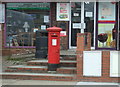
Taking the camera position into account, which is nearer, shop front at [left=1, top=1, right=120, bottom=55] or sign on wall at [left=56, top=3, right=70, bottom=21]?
shop front at [left=1, top=1, right=120, bottom=55]

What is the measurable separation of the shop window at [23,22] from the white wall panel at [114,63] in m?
6.20

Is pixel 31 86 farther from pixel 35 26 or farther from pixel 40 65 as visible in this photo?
pixel 35 26

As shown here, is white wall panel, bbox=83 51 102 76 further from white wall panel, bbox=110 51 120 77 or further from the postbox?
the postbox

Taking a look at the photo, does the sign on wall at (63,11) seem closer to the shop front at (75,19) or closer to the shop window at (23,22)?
the shop front at (75,19)

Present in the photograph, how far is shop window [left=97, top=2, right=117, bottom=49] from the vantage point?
1341 centimetres

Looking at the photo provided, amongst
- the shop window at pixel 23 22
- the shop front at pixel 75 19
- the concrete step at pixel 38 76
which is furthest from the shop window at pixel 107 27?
the concrete step at pixel 38 76

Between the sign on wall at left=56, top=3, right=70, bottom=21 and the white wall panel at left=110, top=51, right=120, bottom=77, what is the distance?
5.40 m

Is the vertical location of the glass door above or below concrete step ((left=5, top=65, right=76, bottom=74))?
above

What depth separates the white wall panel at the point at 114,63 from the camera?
8.61 meters

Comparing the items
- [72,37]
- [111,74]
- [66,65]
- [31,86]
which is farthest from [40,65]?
[72,37]

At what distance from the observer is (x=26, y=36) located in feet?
47.4

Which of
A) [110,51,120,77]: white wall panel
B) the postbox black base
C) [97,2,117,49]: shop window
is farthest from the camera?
[97,2,117,49]: shop window

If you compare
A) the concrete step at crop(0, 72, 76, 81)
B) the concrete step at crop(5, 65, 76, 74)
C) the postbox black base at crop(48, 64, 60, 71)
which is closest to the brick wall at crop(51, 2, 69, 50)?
the concrete step at crop(5, 65, 76, 74)

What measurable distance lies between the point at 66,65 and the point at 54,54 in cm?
94
